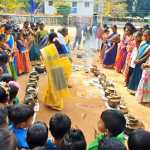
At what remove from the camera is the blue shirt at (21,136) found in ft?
11.5

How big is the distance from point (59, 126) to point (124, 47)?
865 centimetres

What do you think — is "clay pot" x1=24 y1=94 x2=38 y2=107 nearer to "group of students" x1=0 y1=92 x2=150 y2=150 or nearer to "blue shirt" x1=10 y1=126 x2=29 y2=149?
"group of students" x1=0 y1=92 x2=150 y2=150

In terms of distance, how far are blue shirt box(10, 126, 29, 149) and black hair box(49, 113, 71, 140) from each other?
0.27 metres

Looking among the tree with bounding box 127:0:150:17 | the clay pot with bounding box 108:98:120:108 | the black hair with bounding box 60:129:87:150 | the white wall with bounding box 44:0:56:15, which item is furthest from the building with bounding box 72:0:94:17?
the black hair with bounding box 60:129:87:150

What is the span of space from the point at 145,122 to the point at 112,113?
3.51 metres

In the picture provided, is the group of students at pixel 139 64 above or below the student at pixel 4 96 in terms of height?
below

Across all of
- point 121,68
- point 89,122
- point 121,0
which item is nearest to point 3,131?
point 89,122

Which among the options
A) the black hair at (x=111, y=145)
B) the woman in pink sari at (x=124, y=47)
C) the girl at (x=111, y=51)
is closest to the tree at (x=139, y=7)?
the girl at (x=111, y=51)

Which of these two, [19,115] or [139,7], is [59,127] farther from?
[139,7]

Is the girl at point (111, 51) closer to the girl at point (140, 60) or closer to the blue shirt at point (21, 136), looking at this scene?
the girl at point (140, 60)

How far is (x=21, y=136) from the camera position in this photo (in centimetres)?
360

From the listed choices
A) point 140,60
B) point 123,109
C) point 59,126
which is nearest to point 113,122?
point 59,126

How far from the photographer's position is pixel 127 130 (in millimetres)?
6133

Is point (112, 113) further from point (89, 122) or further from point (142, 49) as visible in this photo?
point (142, 49)
